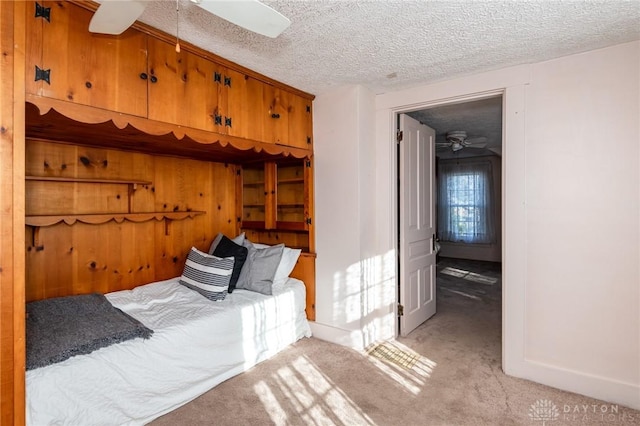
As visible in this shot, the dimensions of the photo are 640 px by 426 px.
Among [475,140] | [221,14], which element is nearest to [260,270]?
[221,14]

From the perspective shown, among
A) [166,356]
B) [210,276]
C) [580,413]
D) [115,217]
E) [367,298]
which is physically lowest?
[580,413]

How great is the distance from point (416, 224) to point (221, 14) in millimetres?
2630

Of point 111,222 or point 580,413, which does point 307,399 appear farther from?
point 111,222

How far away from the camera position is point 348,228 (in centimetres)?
293

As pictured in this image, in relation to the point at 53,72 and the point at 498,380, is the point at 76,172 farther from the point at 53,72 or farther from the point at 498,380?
the point at 498,380

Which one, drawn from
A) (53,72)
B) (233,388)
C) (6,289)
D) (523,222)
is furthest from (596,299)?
(53,72)

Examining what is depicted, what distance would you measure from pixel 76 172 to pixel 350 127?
2.24 meters

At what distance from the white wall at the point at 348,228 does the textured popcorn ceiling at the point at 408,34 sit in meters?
0.47

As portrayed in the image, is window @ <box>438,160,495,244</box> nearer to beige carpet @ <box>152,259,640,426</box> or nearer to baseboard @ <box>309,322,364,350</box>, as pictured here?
beige carpet @ <box>152,259,640,426</box>

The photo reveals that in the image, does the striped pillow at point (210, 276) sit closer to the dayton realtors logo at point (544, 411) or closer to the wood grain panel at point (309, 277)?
the wood grain panel at point (309, 277)

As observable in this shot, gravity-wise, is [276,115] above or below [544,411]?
above

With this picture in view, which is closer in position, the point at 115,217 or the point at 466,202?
the point at 115,217

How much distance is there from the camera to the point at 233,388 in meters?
2.27

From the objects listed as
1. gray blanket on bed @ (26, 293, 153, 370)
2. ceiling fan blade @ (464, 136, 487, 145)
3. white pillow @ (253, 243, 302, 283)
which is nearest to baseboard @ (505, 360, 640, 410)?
white pillow @ (253, 243, 302, 283)
